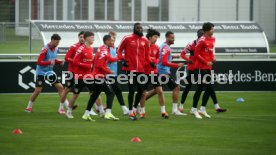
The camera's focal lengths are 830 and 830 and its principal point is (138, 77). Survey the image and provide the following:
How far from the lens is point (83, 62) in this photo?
59.9ft

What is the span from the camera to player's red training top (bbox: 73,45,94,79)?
1819 cm

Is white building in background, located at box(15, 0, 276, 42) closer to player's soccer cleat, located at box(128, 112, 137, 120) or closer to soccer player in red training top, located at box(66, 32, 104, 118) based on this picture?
soccer player in red training top, located at box(66, 32, 104, 118)

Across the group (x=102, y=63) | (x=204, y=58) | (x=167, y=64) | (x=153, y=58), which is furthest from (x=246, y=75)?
(x=102, y=63)

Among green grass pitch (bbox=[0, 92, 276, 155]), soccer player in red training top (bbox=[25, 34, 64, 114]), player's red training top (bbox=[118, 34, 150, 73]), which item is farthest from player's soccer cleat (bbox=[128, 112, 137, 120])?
soccer player in red training top (bbox=[25, 34, 64, 114])

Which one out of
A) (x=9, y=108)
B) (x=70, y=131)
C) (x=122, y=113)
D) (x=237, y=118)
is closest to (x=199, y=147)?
(x=70, y=131)

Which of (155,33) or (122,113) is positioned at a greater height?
(155,33)

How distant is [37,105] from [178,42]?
10875 millimetres

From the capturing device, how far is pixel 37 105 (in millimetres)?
21750

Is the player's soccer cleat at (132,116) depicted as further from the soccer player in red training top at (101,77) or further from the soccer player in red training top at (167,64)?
the soccer player in red training top at (167,64)

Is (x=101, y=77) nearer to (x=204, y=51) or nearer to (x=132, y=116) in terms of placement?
(x=132, y=116)

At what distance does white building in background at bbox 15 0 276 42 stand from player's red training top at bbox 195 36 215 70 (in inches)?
684

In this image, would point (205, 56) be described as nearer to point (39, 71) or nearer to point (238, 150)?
point (39, 71)

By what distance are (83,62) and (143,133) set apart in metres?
3.23

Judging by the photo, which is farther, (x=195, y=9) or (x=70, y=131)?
(x=195, y=9)
